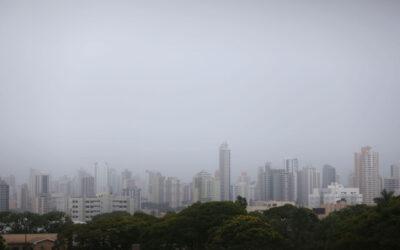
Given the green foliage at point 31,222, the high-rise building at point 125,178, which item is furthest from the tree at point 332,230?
the high-rise building at point 125,178

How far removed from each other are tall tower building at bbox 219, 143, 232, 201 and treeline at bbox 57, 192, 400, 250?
135ft

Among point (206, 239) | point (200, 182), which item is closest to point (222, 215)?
point (206, 239)

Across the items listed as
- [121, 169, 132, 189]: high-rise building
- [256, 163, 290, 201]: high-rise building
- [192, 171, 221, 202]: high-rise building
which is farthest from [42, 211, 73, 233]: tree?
[121, 169, 132, 189]: high-rise building

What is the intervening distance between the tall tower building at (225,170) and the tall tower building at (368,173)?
14.9m

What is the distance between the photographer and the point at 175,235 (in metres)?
15.5

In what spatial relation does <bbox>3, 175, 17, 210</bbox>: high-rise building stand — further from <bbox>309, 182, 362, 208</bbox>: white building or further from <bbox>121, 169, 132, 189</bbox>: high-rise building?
<bbox>309, 182, 362, 208</bbox>: white building

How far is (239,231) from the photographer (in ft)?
46.1

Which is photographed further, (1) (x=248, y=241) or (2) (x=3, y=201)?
(2) (x=3, y=201)

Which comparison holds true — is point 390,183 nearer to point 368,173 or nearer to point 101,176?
point 368,173

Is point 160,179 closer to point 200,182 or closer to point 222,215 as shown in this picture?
point 200,182

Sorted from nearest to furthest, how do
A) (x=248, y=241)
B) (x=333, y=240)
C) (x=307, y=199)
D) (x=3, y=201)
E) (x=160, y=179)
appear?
(x=333, y=240)
(x=248, y=241)
(x=3, y=201)
(x=307, y=199)
(x=160, y=179)

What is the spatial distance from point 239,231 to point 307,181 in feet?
153

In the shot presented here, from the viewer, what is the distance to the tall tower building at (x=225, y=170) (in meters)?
58.8

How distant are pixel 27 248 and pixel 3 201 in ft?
110
